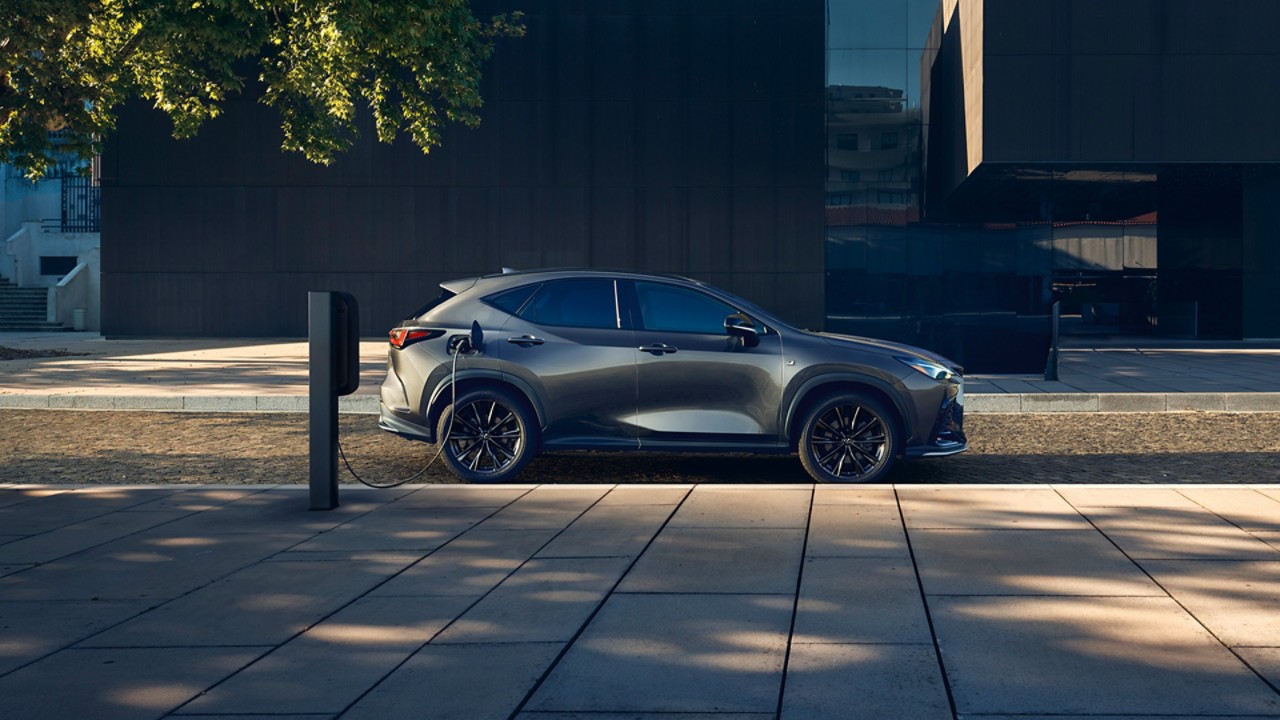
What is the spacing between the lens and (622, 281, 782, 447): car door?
9.23m

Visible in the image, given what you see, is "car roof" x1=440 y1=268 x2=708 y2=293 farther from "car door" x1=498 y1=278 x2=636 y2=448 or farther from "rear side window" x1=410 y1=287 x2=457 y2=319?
"car door" x1=498 y1=278 x2=636 y2=448

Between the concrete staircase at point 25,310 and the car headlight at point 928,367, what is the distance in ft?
111

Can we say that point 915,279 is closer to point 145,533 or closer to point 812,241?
point 812,241

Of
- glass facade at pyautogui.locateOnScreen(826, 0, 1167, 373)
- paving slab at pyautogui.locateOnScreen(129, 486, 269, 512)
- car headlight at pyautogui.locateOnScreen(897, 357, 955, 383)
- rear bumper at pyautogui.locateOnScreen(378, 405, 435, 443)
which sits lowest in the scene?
paving slab at pyautogui.locateOnScreen(129, 486, 269, 512)

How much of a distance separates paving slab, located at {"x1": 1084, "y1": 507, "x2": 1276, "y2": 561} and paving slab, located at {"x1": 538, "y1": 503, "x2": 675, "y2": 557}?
2658 millimetres

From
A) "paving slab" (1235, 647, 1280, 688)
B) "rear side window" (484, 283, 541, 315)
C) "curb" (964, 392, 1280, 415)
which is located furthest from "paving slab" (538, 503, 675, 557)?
"curb" (964, 392, 1280, 415)

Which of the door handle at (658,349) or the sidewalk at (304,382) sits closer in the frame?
the door handle at (658,349)

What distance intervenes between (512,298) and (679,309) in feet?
4.34

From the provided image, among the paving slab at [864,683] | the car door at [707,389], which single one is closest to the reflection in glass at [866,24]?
the car door at [707,389]

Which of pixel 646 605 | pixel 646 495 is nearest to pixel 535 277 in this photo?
pixel 646 495

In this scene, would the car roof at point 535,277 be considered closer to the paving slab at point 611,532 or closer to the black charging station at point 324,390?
the black charging station at point 324,390

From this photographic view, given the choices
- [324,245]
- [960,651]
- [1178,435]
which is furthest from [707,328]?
[324,245]

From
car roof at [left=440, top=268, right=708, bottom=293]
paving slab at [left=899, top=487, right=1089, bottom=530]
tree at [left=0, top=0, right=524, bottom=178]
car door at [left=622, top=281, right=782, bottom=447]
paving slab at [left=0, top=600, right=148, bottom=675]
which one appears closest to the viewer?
paving slab at [left=0, top=600, right=148, bottom=675]

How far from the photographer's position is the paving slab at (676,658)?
4.33m
